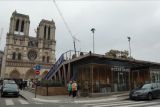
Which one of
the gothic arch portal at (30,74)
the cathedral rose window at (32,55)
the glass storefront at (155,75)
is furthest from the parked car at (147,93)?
the cathedral rose window at (32,55)

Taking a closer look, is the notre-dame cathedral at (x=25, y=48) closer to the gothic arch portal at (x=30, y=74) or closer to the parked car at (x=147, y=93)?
the gothic arch portal at (x=30, y=74)

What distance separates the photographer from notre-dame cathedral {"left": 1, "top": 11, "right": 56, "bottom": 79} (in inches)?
2636

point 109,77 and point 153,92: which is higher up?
point 109,77

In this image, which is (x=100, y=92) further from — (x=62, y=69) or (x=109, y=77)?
(x=62, y=69)

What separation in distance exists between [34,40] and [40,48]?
3.77 metres

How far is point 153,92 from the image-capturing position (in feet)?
56.5

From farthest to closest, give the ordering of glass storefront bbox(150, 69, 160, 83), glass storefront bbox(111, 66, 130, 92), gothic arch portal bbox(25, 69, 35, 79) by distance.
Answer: gothic arch portal bbox(25, 69, 35, 79), glass storefront bbox(150, 69, 160, 83), glass storefront bbox(111, 66, 130, 92)

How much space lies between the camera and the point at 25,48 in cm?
6988

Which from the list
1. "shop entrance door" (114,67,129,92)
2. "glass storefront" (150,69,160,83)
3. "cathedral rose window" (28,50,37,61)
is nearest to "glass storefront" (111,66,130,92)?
"shop entrance door" (114,67,129,92)

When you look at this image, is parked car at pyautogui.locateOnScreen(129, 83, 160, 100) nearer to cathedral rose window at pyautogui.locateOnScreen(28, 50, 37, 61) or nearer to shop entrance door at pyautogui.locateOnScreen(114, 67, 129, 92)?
shop entrance door at pyautogui.locateOnScreen(114, 67, 129, 92)

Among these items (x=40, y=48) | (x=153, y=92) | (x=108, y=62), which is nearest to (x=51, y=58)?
(x=40, y=48)

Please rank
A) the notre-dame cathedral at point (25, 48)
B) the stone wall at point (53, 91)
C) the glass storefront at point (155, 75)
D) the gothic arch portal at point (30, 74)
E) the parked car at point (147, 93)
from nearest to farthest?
the parked car at point (147, 93) < the stone wall at point (53, 91) < the glass storefront at point (155, 75) < the notre-dame cathedral at point (25, 48) < the gothic arch portal at point (30, 74)

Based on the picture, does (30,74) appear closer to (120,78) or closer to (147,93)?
(120,78)

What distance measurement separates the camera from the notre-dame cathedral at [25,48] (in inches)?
2636
